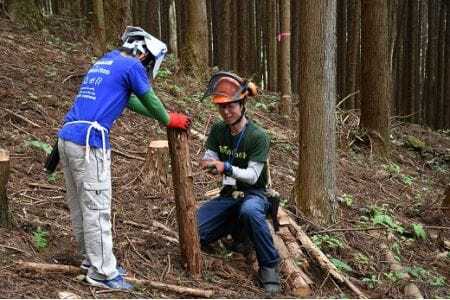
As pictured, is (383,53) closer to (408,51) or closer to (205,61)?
(205,61)

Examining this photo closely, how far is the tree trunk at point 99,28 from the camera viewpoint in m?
11.1

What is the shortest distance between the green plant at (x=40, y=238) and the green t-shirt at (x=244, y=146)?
1.63 meters

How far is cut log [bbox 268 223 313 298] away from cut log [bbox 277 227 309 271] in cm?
6

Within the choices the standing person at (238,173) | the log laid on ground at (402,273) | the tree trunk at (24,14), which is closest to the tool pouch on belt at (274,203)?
the standing person at (238,173)

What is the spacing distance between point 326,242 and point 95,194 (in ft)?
9.02

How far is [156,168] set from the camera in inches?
272

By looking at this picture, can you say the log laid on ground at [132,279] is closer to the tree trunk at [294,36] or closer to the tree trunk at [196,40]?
the tree trunk at [196,40]

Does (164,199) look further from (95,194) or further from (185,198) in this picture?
(95,194)

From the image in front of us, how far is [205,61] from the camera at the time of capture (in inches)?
490

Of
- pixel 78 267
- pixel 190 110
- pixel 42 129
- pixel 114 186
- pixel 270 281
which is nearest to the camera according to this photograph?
pixel 78 267

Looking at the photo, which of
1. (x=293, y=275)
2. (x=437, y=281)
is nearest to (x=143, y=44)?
(x=293, y=275)

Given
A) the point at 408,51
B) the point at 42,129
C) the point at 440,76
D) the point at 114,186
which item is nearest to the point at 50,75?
the point at 42,129

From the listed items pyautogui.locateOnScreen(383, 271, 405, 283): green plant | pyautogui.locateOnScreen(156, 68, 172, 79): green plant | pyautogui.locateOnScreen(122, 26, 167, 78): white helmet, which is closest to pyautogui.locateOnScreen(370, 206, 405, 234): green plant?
pyautogui.locateOnScreen(383, 271, 405, 283): green plant

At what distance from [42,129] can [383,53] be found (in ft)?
21.9
